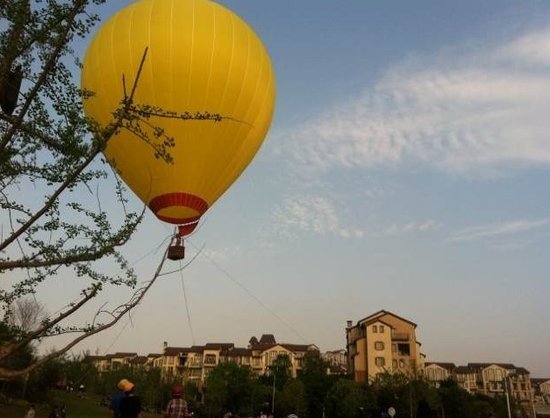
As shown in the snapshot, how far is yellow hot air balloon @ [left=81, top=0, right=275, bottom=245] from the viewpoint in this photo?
1466 centimetres

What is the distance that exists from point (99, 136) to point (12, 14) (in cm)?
165

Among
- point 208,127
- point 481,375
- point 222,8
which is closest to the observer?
point 208,127

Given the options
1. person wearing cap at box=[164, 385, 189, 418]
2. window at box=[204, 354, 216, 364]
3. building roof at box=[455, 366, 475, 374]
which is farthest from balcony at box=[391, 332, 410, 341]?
person wearing cap at box=[164, 385, 189, 418]

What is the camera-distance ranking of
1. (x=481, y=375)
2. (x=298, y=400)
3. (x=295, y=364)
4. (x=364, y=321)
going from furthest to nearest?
1. (x=481, y=375)
2. (x=295, y=364)
3. (x=364, y=321)
4. (x=298, y=400)

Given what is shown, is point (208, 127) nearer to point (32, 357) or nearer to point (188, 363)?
point (32, 357)

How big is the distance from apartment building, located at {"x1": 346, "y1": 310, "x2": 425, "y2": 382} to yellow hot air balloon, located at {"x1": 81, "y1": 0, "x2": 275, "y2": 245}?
51320 millimetres

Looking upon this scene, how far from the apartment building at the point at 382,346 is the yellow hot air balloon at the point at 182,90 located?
51.3 m

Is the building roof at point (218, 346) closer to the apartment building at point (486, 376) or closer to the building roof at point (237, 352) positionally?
the building roof at point (237, 352)

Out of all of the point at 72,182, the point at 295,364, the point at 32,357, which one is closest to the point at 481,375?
the point at 295,364

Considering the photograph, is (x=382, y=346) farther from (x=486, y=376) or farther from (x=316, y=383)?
(x=486, y=376)

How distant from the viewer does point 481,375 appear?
295ft

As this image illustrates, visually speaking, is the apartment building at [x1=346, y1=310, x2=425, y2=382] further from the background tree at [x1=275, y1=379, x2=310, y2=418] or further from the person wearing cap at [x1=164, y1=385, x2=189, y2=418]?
the person wearing cap at [x1=164, y1=385, x2=189, y2=418]

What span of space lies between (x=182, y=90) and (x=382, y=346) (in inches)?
2162

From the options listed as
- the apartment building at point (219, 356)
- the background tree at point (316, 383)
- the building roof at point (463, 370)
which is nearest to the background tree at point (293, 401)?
the background tree at point (316, 383)
